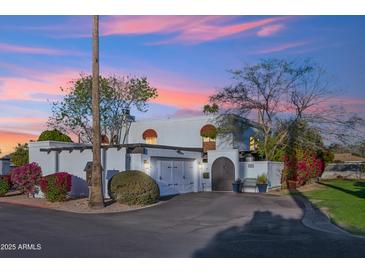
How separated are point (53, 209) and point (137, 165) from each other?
570 centimetres

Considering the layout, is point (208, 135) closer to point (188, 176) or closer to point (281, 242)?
point (188, 176)

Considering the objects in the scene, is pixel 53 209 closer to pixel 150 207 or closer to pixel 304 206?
pixel 150 207

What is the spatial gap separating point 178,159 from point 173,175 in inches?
48.2

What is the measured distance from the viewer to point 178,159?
27.4 metres

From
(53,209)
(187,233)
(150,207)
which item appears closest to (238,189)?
(150,207)

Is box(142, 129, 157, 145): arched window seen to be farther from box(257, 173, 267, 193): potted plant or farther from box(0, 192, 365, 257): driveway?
box(0, 192, 365, 257): driveway

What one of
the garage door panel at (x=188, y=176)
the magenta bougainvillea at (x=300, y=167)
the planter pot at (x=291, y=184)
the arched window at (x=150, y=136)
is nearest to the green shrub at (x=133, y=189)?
the garage door panel at (x=188, y=176)

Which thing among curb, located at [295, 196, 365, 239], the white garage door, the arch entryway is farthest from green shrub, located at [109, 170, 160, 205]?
the arch entryway

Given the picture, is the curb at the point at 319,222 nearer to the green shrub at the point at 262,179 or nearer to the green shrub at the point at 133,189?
the green shrub at the point at 133,189

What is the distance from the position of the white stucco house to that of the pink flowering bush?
139 centimetres

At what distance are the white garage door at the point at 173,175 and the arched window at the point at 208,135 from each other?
495cm

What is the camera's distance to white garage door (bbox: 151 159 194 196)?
83.3 ft

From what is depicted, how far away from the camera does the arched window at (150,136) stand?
37.8 m

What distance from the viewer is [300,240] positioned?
11102 millimetres
